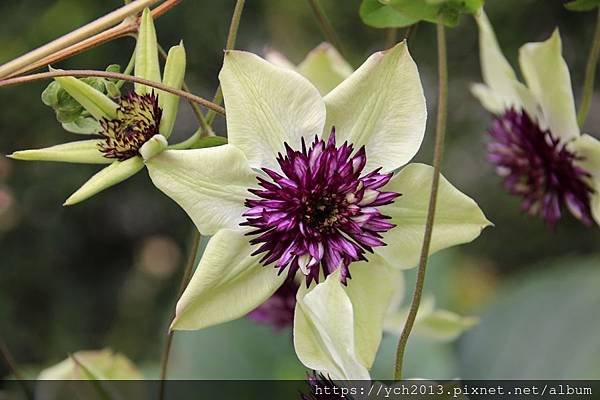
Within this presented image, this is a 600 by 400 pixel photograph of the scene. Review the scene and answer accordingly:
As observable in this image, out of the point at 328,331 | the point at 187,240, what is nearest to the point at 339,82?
the point at 328,331

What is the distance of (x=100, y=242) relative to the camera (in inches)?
64.1

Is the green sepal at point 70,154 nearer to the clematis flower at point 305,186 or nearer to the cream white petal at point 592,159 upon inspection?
the clematis flower at point 305,186

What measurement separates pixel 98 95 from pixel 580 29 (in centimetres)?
121

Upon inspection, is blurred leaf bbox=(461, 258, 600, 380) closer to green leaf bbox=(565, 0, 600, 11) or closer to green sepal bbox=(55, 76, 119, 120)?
green leaf bbox=(565, 0, 600, 11)

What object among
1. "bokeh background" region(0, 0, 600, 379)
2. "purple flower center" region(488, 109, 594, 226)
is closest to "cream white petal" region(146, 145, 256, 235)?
"purple flower center" region(488, 109, 594, 226)

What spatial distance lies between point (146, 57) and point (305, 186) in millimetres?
89

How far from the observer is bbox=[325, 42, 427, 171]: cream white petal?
357 millimetres

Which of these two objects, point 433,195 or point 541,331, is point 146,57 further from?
point 541,331

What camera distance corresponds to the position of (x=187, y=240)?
4.94 ft

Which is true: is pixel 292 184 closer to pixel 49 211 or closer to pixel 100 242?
pixel 49 211

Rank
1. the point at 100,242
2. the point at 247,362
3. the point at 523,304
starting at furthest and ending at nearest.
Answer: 1. the point at 100,242
2. the point at 523,304
3. the point at 247,362

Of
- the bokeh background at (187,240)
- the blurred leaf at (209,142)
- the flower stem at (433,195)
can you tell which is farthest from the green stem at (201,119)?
the bokeh background at (187,240)

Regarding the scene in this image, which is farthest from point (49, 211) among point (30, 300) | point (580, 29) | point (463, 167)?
point (580, 29)

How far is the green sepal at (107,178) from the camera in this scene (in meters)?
0.34
